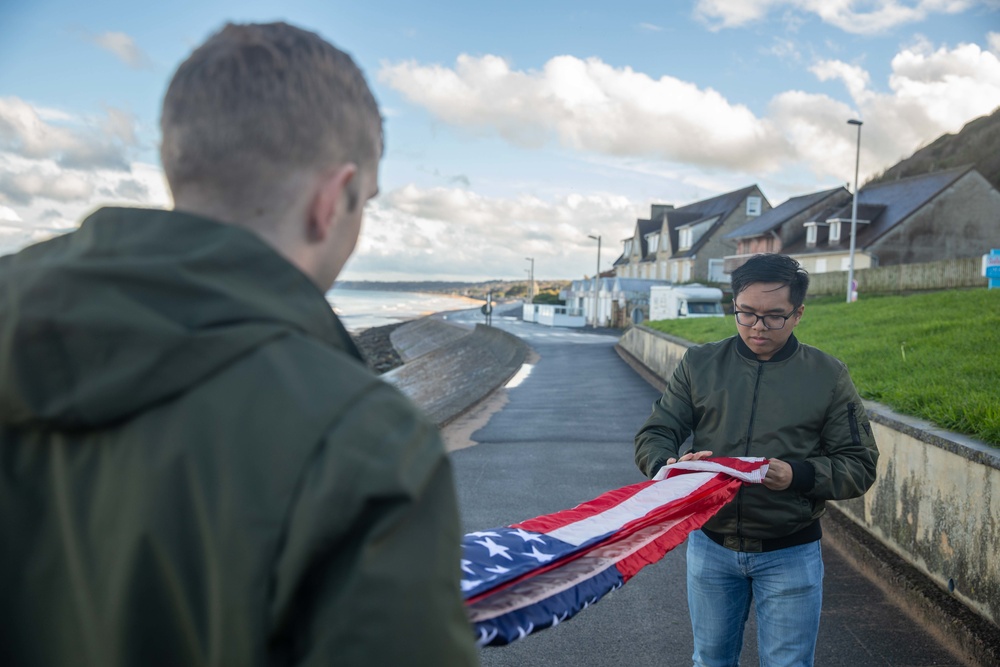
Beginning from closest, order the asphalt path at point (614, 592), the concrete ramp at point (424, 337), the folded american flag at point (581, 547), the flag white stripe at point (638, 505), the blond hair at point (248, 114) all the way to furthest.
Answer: the blond hair at point (248, 114) → the folded american flag at point (581, 547) → the flag white stripe at point (638, 505) → the asphalt path at point (614, 592) → the concrete ramp at point (424, 337)

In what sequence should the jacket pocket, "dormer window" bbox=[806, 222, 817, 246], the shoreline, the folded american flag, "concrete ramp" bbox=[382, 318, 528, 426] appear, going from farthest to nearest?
"dormer window" bbox=[806, 222, 817, 246] < the shoreline < "concrete ramp" bbox=[382, 318, 528, 426] < the jacket pocket < the folded american flag

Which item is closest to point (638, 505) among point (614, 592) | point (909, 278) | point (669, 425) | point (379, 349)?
point (669, 425)

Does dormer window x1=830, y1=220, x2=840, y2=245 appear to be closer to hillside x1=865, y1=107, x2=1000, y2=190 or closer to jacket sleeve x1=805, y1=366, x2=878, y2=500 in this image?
A: hillside x1=865, y1=107, x2=1000, y2=190

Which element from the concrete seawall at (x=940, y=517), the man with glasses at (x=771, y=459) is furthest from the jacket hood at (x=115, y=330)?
the concrete seawall at (x=940, y=517)

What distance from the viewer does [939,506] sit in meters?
4.84

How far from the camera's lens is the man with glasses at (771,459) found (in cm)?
306

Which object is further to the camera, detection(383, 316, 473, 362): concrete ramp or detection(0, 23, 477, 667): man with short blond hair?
detection(383, 316, 473, 362): concrete ramp

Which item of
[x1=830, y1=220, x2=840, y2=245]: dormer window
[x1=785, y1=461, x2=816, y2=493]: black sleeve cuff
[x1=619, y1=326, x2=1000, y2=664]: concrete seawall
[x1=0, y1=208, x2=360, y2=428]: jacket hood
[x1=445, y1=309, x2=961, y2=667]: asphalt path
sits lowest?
[x1=445, y1=309, x2=961, y2=667]: asphalt path

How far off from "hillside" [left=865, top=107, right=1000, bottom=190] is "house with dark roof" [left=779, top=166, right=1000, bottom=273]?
1885 cm

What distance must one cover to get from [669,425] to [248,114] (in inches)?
103

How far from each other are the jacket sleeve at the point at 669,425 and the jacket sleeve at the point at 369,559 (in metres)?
2.43

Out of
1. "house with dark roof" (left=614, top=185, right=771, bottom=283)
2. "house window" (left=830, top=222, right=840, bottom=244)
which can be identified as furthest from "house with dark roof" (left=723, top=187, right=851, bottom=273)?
"house with dark roof" (left=614, top=185, right=771, bottom=283)

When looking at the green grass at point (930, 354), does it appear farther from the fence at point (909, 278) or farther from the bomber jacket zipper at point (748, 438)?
the fence at point (909, 278)

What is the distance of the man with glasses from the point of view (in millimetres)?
3062
